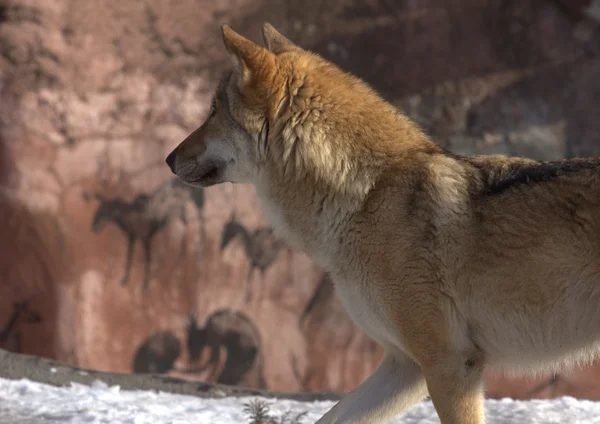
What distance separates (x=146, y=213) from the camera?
813 cm

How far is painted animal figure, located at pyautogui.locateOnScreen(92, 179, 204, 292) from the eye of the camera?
317 inches

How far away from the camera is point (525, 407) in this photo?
511cm

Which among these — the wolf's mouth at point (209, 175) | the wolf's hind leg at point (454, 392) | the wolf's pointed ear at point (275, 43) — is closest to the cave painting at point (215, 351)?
the wolf's mouth at point (209, 175)

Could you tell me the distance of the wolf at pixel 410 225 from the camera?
3.42m

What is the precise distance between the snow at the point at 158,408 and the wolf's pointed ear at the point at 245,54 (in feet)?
6.09

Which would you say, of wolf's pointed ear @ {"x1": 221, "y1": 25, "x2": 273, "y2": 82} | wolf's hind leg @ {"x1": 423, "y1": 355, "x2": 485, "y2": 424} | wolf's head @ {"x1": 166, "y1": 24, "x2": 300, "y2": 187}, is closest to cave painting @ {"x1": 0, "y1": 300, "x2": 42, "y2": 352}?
wolf's head @ {"x1": 166, "y1": 24, "x2": 300, "y2": 187}

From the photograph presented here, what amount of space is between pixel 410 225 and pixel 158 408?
2.18 m

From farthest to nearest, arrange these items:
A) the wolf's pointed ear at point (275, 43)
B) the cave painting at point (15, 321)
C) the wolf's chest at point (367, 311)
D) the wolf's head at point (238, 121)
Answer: the cave painting at point (15, 321), the wolf's pointed ear at point (275, 43), the wolf's head at point (238, 121), the wolf's chest at point (367, 311)

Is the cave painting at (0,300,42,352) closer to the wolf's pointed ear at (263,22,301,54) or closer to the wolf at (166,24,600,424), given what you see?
the wolf at (166,24,600,424)

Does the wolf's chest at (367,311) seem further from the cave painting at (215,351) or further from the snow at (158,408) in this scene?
the cave painting at (215,351)

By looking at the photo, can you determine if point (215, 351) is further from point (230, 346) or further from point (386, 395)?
point (386, 395)

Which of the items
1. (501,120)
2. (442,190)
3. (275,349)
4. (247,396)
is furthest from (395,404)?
(501,120)

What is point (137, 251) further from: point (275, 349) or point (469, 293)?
point (469, 293)

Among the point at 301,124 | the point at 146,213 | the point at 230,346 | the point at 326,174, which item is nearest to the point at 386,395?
the point at 326,174
